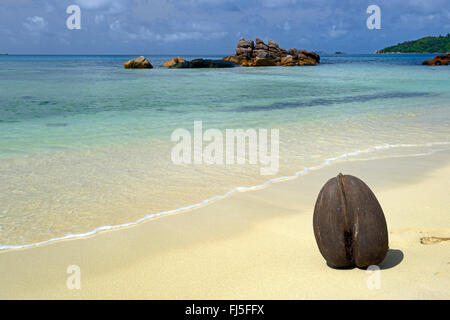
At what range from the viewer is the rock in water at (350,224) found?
3438mm

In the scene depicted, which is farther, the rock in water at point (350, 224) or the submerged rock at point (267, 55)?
the submerged rock at point (267, 55)

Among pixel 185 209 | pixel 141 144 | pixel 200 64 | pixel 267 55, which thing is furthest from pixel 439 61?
pixel 185 209

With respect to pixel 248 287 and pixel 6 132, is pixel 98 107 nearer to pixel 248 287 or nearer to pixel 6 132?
pixel 6 132

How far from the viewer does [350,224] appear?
3.45 metres

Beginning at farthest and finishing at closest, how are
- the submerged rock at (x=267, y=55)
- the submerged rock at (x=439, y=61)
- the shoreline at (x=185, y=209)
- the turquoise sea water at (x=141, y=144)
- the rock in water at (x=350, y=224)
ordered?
the submerged rock at (x=439, y=61)
the submerged rock at (x=267, y=55)
the turquoise sea water at (x=141, y=144)
the shoreline at (x=185, y=209)
the rock in water at (x=350, y=224)

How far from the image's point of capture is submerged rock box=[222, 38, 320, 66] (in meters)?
68.1

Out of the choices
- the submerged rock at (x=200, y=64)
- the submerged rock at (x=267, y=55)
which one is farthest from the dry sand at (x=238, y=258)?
the submerged rock at (x=267, y=55)

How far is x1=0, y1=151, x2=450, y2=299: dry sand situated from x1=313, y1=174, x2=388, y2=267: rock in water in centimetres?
20

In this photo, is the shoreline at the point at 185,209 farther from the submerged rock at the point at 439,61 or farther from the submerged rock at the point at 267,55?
the submerged rock at the point at 439,61

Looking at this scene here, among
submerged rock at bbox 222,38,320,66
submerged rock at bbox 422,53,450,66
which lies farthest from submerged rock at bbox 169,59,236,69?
submerged rock at bbox 422,53,450,66

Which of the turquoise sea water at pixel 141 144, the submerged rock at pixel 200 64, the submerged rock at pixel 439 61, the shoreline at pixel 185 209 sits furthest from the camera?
the submerged rock at pixel 439 61

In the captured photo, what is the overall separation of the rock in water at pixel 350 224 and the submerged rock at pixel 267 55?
6540 centimetres

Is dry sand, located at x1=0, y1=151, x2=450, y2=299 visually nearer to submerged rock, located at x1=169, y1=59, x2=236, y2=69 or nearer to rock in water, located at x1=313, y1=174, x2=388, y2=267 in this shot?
rock in water, located at x1=313, y1=174, x2=388, y2=267

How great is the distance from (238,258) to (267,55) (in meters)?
67.2
